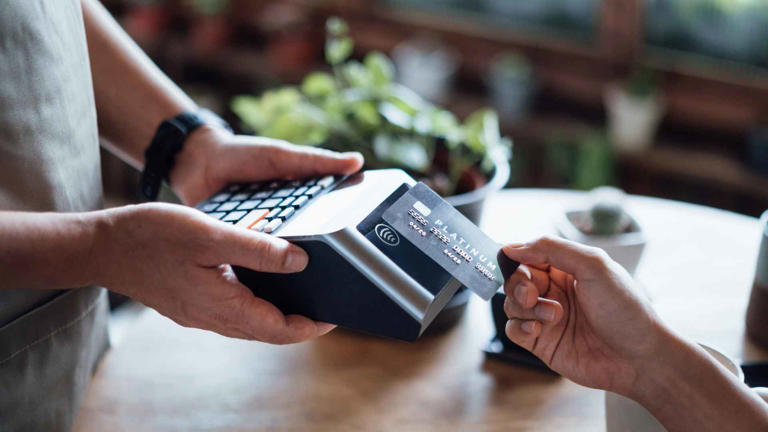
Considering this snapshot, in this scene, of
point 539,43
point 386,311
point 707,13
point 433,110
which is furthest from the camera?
point 539,43

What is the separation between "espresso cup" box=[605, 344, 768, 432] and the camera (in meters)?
0.77

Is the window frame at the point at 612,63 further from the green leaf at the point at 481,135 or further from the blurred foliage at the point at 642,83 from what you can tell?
the green leaf at the point at 481,135

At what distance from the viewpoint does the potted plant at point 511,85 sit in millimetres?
2676

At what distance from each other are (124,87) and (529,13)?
6.52ft

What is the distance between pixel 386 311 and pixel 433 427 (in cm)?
21

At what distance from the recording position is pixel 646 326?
0.78 m

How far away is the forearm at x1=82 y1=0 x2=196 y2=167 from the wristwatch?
2cm

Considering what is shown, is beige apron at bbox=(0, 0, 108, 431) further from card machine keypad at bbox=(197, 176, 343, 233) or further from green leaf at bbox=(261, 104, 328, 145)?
green leaf at bbox=(261, 104, 328, 145)

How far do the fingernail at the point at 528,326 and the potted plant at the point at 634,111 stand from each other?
1.76 m

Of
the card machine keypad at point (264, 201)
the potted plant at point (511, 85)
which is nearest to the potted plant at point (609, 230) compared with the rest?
the card machine keypad at point (264, 201)

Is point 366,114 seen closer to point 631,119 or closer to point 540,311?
point 540,311

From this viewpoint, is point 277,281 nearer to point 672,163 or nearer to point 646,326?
point 646,326

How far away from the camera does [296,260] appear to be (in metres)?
0.74

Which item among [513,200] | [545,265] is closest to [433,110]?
[513,200]
